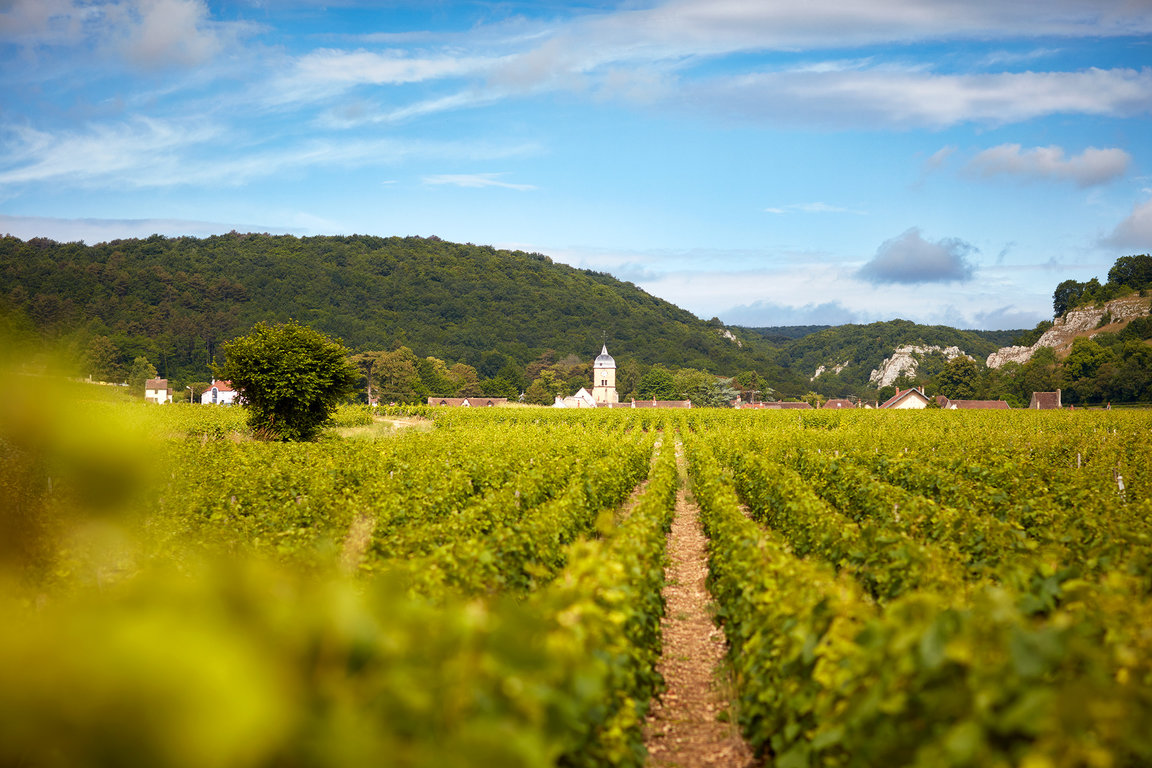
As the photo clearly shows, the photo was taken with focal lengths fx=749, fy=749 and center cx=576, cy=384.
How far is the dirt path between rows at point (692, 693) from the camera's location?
6.00m

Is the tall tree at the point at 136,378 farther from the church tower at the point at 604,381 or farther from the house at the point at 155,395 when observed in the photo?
the church tower at the point at 604,381

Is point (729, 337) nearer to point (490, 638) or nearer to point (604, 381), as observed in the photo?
point (604, 381)

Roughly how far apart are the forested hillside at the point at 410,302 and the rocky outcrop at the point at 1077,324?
44.0 metres

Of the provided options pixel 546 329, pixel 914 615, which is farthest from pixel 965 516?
pixel 546 329

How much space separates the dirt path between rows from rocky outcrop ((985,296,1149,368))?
12286cm

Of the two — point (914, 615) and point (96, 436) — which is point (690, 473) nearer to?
point (914, 615)

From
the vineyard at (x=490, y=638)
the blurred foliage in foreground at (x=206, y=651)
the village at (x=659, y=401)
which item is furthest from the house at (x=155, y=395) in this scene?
the village at (x=659, y=401)

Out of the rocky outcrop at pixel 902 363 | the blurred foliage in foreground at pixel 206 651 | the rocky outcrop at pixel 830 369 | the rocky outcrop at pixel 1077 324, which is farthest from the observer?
the rocky outcrop at pixel 830 369

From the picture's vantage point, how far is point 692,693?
7.38 metres

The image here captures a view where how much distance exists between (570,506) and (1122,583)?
7.20m

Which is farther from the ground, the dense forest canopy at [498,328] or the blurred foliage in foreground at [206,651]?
the dense forest canopy at [498,328]

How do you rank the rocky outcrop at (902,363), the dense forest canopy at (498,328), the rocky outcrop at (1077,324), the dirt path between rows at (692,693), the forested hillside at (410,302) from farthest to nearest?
1. the rocky outcrop at (902,363)
2. the rocky outcrop at (1077,324)
3. the forested hillside at (410,302)
4. the dense forest canopy at (498,328)
5. the dirt path between rows at (692,693)

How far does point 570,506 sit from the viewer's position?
1019 centimetres

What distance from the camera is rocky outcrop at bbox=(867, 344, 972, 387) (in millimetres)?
156125
